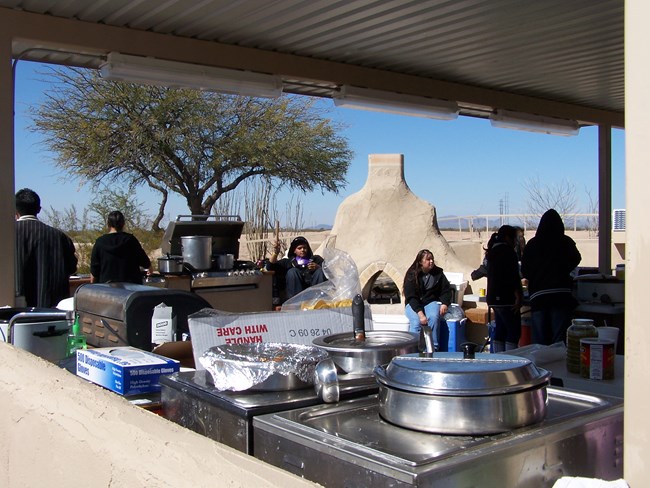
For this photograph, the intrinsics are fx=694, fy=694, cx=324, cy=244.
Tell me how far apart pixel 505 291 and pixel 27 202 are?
14.6 feet

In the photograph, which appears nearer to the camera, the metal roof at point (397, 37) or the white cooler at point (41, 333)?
the white cooler at point (41, 333)

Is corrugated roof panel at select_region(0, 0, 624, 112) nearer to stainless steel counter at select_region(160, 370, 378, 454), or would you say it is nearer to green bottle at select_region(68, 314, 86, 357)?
green bottle at select_region(68, 314, 86, 357)

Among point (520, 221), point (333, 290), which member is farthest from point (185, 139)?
point (333, 290)

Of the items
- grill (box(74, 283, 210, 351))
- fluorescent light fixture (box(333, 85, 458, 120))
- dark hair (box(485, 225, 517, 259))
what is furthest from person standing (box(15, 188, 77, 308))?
dark hair (box(485, 225, 517, 259))

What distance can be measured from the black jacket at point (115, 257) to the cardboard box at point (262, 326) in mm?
4077

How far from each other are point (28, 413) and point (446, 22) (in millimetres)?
4250

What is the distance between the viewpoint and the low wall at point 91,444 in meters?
1.41

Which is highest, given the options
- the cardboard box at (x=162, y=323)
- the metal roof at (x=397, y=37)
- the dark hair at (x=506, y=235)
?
the metal roof at (x=397, y=37)

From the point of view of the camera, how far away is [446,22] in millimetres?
5395

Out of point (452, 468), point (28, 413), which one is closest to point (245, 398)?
point (452, 468)

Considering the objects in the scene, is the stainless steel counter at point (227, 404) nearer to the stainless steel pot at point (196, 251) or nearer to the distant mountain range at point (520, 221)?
the stainless steel pot at point (196, 251)

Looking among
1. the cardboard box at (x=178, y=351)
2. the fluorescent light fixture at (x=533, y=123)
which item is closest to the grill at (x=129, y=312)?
the cardboard box at (x=178, y=351)

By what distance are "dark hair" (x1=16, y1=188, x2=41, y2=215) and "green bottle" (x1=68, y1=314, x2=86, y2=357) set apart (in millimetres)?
2325

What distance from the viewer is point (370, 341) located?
2143mm
